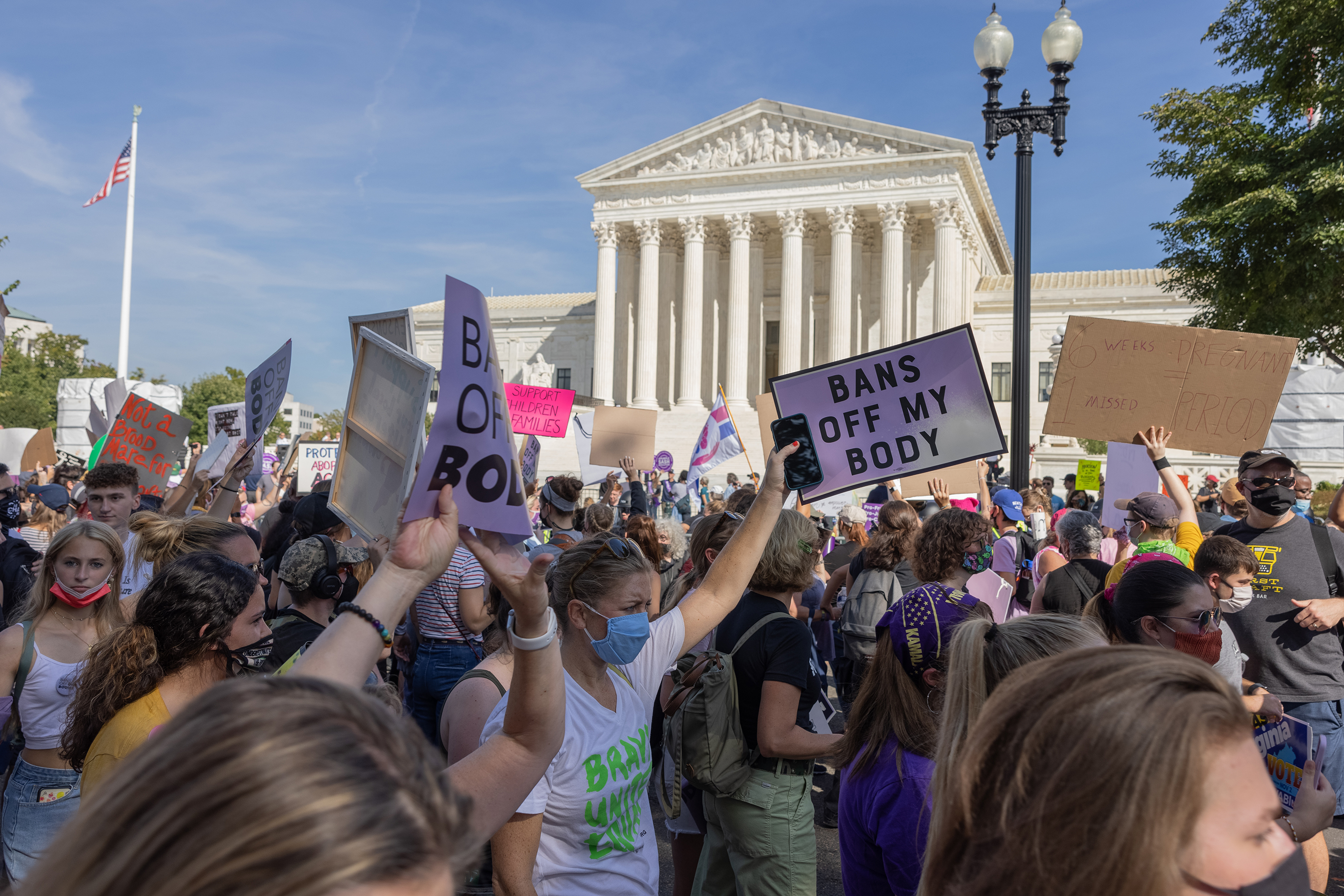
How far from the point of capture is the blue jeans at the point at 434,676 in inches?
195

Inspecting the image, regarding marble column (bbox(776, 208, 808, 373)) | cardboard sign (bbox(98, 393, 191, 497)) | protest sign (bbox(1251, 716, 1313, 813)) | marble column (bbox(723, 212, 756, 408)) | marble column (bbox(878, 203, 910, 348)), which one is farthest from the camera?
marble column (bbox(723, 212, 756, 408))

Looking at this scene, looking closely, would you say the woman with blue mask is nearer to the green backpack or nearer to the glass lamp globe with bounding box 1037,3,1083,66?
the green backpack

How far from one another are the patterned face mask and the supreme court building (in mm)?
35259

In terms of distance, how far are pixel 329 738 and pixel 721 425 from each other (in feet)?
40.5

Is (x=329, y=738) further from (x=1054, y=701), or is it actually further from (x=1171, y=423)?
(x=1171, y=423)

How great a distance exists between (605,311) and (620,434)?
37218mm

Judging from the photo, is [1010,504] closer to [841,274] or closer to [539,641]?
[539,641]

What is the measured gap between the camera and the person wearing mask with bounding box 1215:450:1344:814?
15.8ft

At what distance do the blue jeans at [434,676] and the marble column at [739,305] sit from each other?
41.3 m

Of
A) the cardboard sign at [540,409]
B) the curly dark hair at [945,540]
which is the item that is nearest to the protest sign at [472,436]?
the curly dark hair at [945,540]

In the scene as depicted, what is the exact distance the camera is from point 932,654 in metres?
2.67

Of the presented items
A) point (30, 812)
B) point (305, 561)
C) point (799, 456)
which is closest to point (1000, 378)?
point (799, 456)

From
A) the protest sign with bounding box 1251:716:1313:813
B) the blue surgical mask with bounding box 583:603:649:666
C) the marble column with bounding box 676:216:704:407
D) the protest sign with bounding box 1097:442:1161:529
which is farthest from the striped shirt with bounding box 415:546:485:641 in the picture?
the marble column with bounding box 676:216:704:407

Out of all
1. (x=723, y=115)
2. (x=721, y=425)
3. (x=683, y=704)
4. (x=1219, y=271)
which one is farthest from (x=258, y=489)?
(x=723, y=115)
